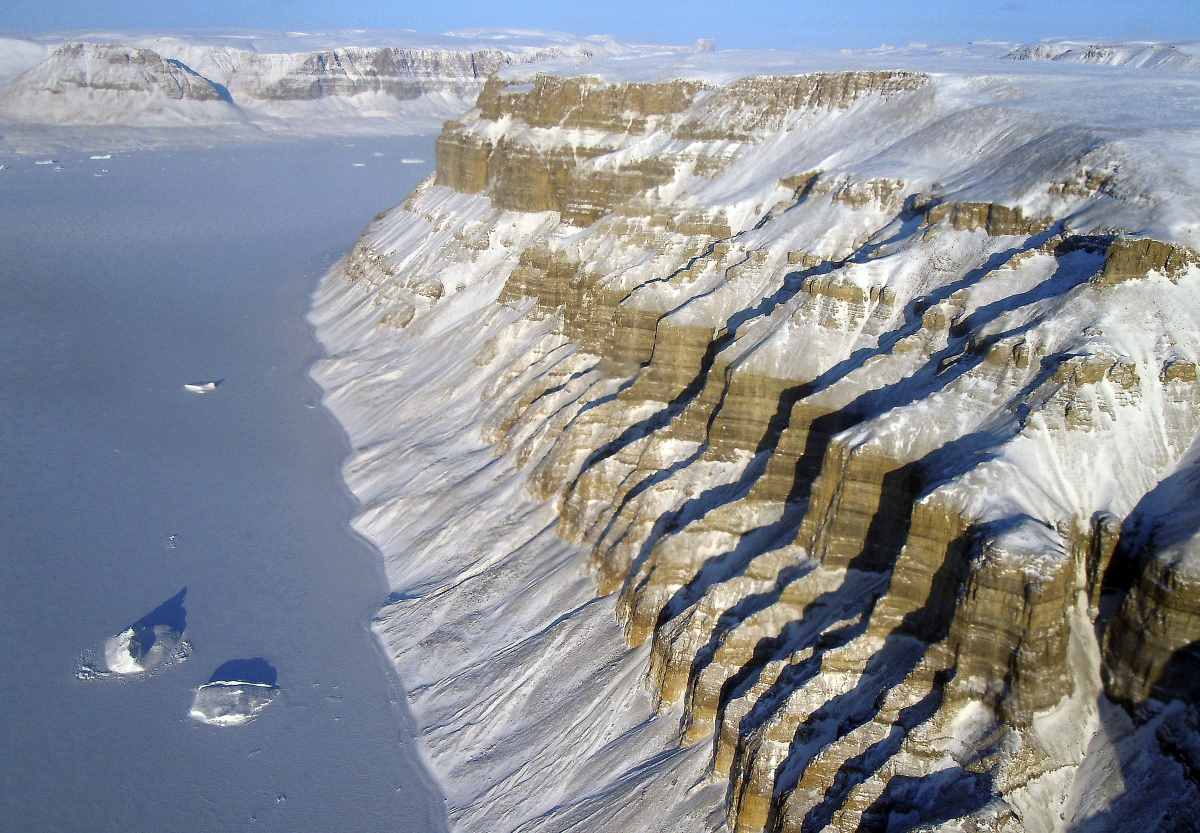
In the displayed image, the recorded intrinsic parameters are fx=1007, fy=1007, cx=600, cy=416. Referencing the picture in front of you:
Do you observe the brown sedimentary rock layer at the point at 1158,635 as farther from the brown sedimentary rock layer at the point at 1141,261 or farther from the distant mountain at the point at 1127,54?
the distant mountain at the point at 1127,54

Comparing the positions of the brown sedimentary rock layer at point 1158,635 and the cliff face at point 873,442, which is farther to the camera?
the cliff face at point 873,442

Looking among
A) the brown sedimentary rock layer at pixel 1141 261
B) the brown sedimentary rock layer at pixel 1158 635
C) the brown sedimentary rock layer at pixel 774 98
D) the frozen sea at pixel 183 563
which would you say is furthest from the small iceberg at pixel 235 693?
the brown sedimentary rock layer at pixel 774 98

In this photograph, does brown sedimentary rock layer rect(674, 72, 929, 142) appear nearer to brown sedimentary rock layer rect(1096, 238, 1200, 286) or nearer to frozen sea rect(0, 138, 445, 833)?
brown sedimentary rock layer rect(1096, 238, 1200, 286)

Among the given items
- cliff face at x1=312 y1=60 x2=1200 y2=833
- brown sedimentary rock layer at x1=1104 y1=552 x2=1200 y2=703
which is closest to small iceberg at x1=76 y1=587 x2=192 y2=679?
cliff face at x1=312 y1=60 x2=1200 y2=833

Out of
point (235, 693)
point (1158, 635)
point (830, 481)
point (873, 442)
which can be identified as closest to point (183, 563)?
point (235, 693)

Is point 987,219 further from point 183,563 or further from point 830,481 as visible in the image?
point 183,563

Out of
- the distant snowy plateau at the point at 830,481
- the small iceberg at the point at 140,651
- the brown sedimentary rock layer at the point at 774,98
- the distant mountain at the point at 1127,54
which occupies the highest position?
the distant mountain at the point at 1127,54

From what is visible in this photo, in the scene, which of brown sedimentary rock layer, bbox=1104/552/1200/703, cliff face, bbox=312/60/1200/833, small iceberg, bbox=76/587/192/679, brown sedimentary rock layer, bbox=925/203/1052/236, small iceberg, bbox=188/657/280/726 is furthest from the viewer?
small iceberg, bbox=76/587/192/679
